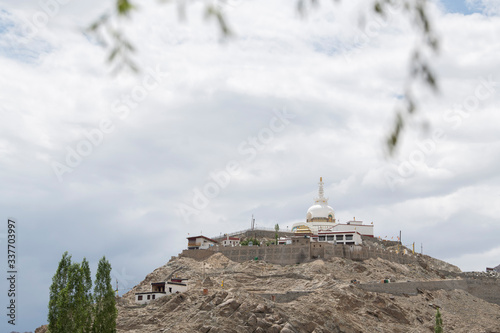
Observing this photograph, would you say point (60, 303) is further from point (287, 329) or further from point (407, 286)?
point (407, 286)

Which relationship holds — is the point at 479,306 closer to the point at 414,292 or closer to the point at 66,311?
the point at 414,292

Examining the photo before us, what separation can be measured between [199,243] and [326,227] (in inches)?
887

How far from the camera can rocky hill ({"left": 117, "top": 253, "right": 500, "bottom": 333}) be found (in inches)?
2677

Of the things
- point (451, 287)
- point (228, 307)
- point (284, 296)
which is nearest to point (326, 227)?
point (451, 287)

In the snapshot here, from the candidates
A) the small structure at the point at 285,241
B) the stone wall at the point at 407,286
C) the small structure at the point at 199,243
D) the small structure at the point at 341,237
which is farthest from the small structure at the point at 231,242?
the stone wall at the point at 407,286

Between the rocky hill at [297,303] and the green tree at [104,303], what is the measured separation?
10.4 m

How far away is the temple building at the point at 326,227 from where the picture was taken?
95562 millimetres

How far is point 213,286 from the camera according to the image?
260 feet

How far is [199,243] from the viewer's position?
9956 cm

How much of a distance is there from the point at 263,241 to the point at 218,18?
95.5 metres

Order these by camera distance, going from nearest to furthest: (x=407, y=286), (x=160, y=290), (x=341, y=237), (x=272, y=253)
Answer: (x=160, y=290) < (x=407, y=286) < (x=272, y=253) < (x=341, y=237)

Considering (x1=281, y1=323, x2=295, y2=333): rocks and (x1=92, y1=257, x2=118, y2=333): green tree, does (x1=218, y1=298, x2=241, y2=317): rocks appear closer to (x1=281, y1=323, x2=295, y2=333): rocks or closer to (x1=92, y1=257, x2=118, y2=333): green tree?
(x1=281, y1=323, x2=295, y2=333): rocks

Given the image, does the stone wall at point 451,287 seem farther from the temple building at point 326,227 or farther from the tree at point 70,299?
the tree at point 70,299

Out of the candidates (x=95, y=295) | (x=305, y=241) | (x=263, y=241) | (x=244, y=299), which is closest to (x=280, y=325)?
(x=244, y=299)
